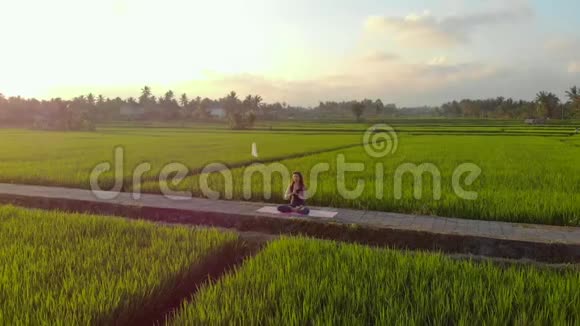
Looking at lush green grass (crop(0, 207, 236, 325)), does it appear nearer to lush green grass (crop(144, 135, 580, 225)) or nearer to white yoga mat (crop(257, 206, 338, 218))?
white yoga mat (crop(257, 206, 338, 218))

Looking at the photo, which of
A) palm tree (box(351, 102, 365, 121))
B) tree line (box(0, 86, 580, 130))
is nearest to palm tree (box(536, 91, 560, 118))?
tree line (box(0, 86, 580, 130))

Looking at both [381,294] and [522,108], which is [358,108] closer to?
[522,108]

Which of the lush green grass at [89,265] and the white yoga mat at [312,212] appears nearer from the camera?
the lush green grass at [89,265]

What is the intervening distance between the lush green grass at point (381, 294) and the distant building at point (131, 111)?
229ft

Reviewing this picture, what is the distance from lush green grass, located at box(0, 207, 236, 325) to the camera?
2.35 meters

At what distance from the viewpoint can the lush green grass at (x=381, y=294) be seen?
2.30 meters

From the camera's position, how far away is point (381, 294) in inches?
103

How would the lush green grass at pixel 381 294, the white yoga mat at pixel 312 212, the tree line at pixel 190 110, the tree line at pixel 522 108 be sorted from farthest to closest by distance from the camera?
the tree line at pixel 522 108 < the tree line at pixel 190 110 < the white yoga mat at pixel 312 212 < the lush green grass at pixel 381 294

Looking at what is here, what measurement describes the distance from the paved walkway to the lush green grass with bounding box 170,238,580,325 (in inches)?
38.5

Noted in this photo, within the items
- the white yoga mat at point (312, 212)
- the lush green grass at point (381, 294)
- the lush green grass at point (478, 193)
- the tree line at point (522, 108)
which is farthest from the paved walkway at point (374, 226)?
the tree line at point (522, 108)

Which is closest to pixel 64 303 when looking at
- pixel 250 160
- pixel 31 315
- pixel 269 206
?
pixel 31 315

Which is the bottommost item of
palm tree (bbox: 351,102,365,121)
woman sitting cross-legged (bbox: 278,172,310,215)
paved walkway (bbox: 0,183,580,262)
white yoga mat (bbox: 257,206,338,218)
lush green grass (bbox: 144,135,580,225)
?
paved walkway (bbox: 0,183,580,262)

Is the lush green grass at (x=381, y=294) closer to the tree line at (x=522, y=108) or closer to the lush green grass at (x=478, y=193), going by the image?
the lush green grass at (x=478, y=193)

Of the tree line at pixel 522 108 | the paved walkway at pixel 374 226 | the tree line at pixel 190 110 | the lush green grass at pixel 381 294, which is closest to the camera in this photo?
the lush green grass at pixel 381 294
